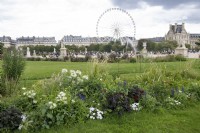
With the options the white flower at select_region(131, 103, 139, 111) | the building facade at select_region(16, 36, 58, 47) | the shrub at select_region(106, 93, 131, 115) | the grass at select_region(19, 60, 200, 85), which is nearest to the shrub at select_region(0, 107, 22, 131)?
the shrub at select_region(106, 93, 131, 115)

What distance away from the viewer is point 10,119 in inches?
224

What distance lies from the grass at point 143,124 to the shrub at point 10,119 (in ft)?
1.82

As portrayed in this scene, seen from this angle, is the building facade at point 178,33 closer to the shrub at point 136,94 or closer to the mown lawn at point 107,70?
the mown lawn at point 107,70

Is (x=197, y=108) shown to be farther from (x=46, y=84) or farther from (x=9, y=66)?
(x=9, y=66)

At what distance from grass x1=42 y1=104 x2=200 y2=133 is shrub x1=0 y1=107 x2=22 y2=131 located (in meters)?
0.56

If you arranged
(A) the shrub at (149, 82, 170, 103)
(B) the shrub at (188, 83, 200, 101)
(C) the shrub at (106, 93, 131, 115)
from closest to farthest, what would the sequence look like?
(C) the shrub at (106, 93, 131, 115) < (A) the shrub at (149, 82, 170, 103) < (B) the shrub at (188, 83, 200, 101)

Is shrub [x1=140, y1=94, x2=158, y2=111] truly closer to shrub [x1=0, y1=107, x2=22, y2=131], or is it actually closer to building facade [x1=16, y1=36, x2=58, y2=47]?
shrub [x1=0, y1=107, x2=22, y2=131]

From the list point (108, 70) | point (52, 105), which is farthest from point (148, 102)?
point (108, 70)

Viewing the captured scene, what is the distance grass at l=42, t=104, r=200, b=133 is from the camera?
591cm

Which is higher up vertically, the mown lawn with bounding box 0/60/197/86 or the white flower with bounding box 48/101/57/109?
the white flower with bounding box 48/101/57/109

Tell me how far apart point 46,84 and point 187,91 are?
13.1ft

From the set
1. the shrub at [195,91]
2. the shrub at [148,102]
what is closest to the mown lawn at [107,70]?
the shrub at [148,102]

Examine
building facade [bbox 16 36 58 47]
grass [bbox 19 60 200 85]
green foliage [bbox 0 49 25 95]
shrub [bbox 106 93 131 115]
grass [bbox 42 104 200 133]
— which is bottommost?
grass [bbox 42 104 200 133]

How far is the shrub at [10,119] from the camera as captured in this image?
565 centimetres
